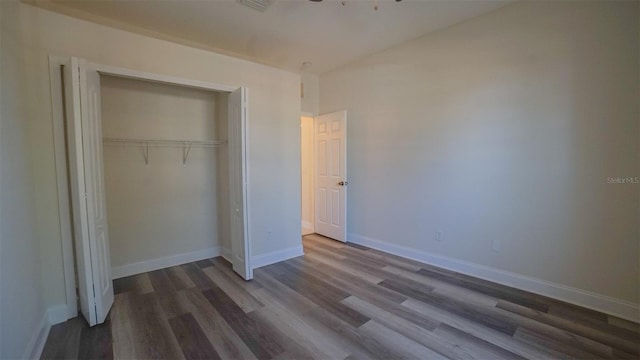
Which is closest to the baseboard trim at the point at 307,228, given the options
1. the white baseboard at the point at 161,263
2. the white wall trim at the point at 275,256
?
the white wall trim at the point at 275,256

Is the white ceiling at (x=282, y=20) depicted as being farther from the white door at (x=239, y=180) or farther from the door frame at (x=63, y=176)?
the white door at (x=239, y=180)

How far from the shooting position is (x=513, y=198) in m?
2.94

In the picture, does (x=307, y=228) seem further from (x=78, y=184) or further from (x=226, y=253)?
(x=78, y=184)

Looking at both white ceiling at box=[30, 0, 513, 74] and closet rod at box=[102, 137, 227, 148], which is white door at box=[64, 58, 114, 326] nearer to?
closet rod at box=[102, 137, 227, 148]

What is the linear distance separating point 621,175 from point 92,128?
177 inches

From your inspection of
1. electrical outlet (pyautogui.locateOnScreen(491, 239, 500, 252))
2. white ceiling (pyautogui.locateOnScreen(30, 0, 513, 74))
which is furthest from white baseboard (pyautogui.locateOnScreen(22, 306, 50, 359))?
electrical outlet (pyautogui.locateOnScreen(491, 239, 500, 252))

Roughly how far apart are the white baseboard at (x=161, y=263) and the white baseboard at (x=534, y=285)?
8.75 ft

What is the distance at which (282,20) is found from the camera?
10.1ft

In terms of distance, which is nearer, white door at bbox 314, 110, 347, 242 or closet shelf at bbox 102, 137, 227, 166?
closet shelf at bbox 102, 137, 227, 166

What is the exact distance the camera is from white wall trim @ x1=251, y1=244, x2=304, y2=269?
146 inches

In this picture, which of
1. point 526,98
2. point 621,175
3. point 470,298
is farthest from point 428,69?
point 470,298

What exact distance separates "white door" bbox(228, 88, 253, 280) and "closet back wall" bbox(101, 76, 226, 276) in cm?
67

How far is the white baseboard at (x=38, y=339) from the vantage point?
6.15 feet

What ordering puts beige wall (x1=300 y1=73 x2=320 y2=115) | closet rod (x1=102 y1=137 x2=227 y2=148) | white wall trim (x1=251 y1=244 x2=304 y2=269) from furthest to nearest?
beige wall (x1=300 y1=73 x2=320 y2=115) → white wall trim (x1=251 y1=244 x2=304 y2=269) → closet rod (x1=102 y1=137 x2=227 y2=148)
